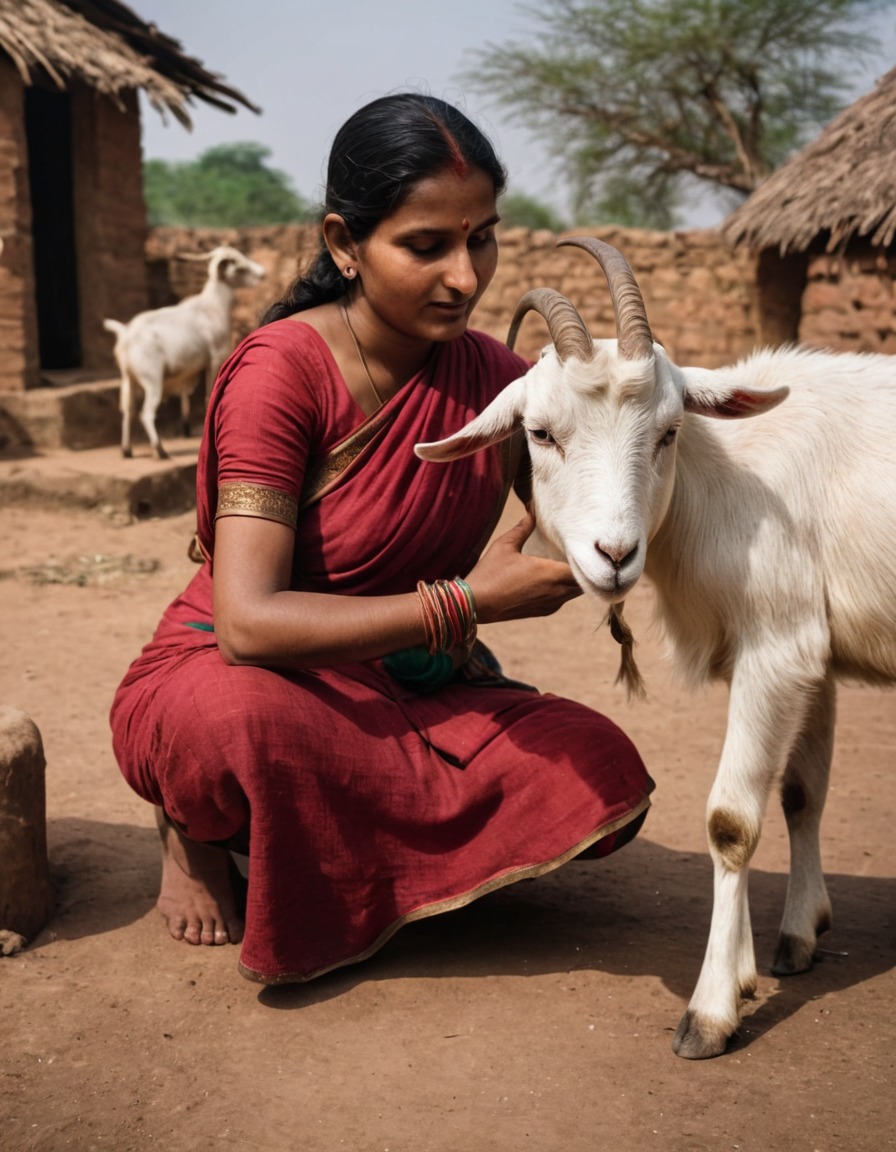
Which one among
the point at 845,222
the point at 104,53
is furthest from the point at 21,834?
the point at 104,53

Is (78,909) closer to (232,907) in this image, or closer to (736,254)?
(232,907)

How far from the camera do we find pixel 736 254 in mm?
10523

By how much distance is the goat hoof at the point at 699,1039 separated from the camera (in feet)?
7.50

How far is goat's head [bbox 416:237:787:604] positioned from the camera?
213 cm

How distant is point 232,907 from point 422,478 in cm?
108

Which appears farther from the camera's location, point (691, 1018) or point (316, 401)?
point (316, 401)

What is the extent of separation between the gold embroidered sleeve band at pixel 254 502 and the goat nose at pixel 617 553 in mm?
659

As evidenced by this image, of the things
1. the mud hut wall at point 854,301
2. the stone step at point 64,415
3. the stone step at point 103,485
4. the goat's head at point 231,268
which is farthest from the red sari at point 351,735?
the goat's head at point 231,268

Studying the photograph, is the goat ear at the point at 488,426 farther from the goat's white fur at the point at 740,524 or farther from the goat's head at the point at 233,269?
the goat's head at the point at 233,269

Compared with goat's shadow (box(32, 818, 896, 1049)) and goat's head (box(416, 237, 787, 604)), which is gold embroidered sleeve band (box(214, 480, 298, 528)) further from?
goat's shadow (box(32, 818, 896, 1049))

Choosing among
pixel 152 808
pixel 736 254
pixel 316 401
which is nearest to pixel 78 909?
pixel 152 808

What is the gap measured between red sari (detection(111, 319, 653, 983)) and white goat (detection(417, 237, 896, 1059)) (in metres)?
0.25

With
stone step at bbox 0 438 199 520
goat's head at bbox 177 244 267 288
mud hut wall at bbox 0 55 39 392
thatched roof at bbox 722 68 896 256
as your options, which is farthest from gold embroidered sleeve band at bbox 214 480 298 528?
goat's head at bbox 177 244 267 288

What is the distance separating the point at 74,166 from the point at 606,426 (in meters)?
9.44
